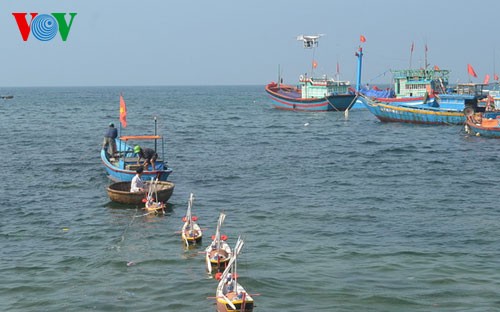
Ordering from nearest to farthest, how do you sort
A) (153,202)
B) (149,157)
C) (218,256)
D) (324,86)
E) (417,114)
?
(218,256), (153,202), (149,157), (417,114), (324,86)

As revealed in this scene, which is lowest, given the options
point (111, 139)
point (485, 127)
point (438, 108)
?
point (485, 127)

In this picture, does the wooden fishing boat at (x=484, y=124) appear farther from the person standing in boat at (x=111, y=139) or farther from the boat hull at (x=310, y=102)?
the boat hull at (x=310, y=102)

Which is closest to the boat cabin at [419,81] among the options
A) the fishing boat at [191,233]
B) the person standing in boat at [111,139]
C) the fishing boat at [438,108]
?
the fishing boat at [438,108]

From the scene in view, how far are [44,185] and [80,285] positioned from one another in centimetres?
1556

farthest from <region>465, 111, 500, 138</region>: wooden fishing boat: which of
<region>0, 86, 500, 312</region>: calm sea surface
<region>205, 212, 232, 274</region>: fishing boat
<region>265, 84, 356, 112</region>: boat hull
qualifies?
<region>205, 212, 232, 274</region>: fishing boat

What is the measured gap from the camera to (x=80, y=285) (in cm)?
1608

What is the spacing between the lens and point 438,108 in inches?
2544

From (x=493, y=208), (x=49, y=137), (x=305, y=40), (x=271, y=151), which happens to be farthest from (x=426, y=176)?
(x=305, y=40)

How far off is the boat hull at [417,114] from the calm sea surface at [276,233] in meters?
19.2

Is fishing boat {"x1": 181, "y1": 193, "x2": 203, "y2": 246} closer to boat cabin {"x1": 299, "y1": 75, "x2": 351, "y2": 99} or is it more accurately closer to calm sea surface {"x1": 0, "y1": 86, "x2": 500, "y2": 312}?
calm sea surface {"x1": 0, "y1": 86, "x2": 500, "y2": 312}

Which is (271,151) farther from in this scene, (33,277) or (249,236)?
(33,277)

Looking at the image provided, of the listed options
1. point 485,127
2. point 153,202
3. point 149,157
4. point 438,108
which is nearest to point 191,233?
point 153,202

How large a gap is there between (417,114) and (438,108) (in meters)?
2.38

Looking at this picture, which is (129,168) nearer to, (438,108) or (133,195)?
(133,195)
